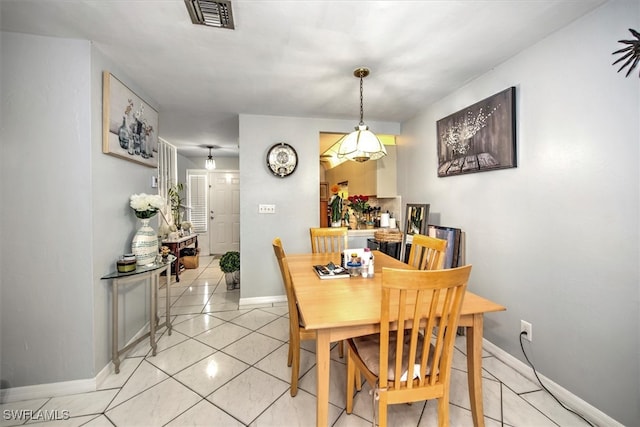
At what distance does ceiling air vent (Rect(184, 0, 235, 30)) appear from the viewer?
1390 millimetres

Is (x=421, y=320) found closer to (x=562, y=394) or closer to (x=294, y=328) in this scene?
(x=294, y=328)

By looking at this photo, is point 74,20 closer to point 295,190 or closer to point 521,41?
point 295,190

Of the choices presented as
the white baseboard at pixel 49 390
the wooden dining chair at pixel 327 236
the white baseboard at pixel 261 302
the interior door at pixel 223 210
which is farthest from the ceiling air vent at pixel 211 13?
the interior door at pixel 223 210

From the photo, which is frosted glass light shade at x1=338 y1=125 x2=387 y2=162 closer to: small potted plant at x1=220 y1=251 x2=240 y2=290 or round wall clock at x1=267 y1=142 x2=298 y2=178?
round wall clock at x1=267 y1=142 x2=298 y2=178

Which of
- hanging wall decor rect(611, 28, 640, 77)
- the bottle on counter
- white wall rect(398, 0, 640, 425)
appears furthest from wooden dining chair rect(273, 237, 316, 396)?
hanging wall decor rect(611, 28, 640, 77)

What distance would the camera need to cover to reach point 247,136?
3.16 m

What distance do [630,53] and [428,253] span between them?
1.50m

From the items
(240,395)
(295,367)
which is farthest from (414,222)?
(240,395)

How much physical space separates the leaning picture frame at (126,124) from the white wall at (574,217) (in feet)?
9.76

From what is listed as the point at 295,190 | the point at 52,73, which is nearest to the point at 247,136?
the point at 295,190

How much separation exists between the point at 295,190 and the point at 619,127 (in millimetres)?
2727

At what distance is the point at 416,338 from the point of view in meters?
1.07

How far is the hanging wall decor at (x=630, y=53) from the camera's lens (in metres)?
1.27

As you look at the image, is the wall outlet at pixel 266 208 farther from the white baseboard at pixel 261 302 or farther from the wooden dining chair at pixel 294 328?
the wooden dining chair at pixel 294 328
